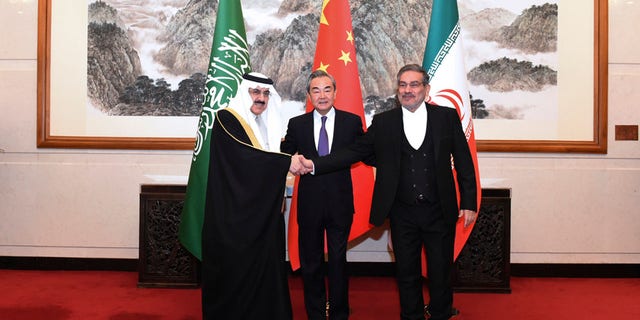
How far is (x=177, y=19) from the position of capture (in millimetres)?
4680

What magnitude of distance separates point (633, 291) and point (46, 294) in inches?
181

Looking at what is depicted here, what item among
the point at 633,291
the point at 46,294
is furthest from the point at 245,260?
the point at 633,291

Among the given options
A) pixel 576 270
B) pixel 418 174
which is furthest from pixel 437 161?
pixel 576 270

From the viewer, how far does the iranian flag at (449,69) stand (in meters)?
3.79

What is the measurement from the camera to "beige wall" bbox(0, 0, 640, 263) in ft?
15.3

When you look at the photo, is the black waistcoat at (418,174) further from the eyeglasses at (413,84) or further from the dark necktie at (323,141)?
the dark necktie at (323,141)

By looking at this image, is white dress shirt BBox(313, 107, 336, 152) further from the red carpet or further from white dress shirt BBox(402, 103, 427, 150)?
the red carpet

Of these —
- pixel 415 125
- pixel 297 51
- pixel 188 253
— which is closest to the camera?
pixel 415 125

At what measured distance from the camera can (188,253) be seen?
4.23m

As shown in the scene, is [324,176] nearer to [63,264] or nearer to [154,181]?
[154,181]

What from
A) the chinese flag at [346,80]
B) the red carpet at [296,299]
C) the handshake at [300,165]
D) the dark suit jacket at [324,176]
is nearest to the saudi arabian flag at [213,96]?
the red carpet at [296,299]

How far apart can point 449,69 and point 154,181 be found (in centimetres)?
273

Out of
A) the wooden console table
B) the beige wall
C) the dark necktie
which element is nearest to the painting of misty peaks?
the beige wall

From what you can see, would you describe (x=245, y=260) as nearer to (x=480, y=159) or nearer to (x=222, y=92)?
(x=222, y=92)
